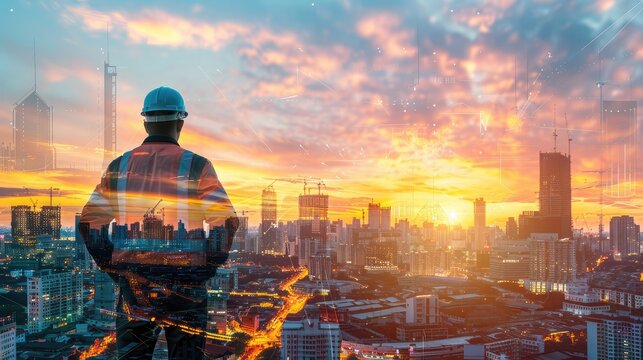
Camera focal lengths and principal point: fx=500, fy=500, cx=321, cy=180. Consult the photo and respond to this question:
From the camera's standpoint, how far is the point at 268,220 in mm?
5652

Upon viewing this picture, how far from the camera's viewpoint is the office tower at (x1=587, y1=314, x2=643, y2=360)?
5.00 metres

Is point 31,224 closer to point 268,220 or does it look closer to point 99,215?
point 268,220

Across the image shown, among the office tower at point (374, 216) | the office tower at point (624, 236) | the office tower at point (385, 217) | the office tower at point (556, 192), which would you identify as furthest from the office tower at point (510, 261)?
the office tower at point (374, 216)

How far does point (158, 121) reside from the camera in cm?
90

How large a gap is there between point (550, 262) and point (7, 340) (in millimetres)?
9839

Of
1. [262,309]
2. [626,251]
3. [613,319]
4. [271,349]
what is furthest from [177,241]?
[626,251]

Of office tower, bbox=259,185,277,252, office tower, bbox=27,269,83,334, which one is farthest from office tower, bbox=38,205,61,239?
office tower, bbox=259,185,277,252

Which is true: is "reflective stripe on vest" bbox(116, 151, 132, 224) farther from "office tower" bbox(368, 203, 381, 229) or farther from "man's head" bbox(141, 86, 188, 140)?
"office tower" bbox(368, 203, 381, 229)

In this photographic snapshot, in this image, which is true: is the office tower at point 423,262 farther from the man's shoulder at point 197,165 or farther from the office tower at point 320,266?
the man's shoulder at point 197,165

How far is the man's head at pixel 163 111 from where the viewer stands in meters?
0.88

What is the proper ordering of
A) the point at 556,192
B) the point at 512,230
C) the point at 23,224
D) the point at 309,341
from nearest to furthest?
the point at 309,341 → the point at 23,224 → the point at 556,192 → the point at 512,230

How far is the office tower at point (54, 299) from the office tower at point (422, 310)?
12.5 feet

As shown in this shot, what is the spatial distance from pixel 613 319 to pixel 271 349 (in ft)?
12.5

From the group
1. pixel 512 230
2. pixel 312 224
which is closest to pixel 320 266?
pixel 312 224
